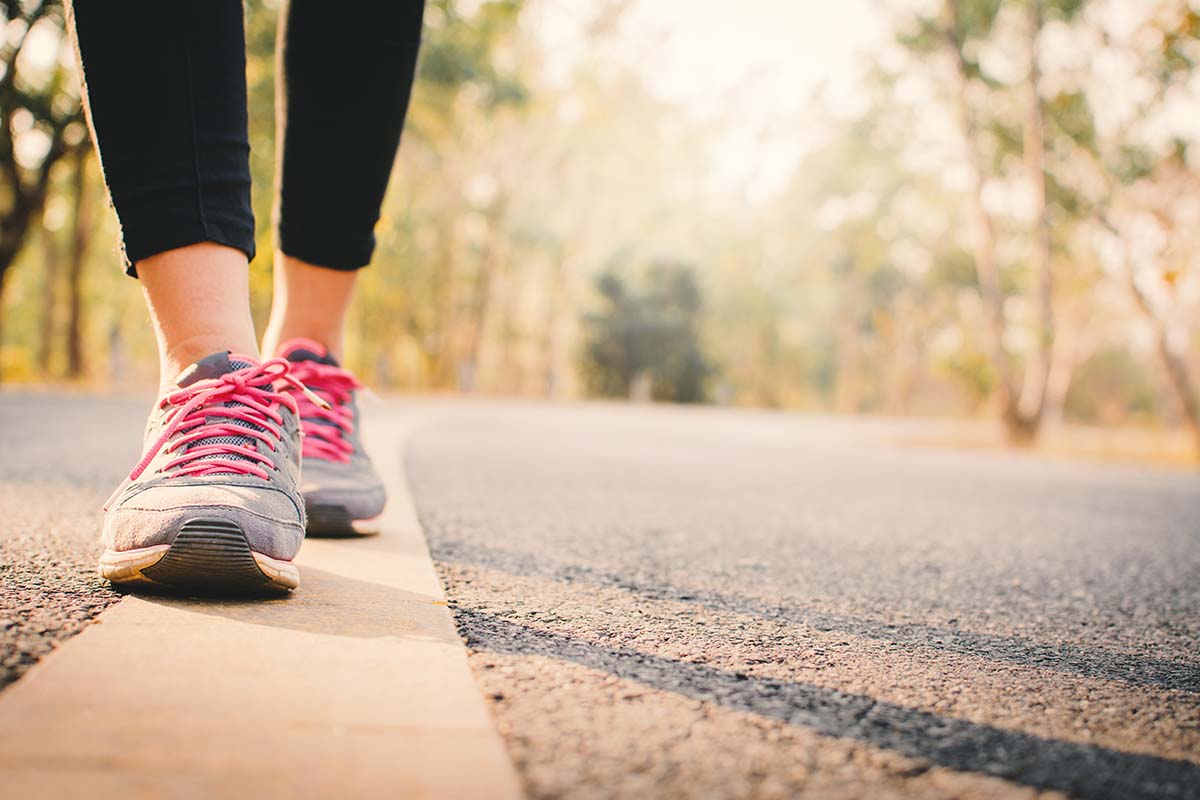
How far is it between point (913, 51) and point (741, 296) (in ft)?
98.4

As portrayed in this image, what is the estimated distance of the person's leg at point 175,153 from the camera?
1464 millimetres

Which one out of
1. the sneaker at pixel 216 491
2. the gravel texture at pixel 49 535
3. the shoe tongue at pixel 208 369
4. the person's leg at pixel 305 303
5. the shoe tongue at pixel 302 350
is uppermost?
the person's leg at pixel 305 303

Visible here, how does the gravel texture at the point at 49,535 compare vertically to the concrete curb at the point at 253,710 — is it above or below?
below

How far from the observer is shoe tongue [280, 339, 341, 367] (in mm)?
2029

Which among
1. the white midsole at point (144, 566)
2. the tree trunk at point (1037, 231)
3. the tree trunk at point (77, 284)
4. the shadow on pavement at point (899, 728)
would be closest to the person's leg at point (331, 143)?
the white midsole at point (144, 566)

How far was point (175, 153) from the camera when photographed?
1.49 m

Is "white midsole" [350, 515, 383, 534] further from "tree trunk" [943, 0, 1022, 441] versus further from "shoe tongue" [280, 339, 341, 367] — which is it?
"tree trunk" [943, 0, 1022, 441]

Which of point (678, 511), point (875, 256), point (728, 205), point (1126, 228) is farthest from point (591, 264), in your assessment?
point (678, 511)

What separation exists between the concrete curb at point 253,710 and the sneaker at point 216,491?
0.05m

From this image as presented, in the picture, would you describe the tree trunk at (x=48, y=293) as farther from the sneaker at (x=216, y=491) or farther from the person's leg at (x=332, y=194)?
the sneaker at (x=216, y=491)

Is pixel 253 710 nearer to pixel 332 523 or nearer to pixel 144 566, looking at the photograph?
pixel 144 566

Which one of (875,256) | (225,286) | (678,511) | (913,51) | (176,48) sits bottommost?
(678,511)

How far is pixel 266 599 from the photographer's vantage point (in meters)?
1.31

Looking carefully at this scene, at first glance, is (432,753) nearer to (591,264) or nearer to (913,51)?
(913,51)
